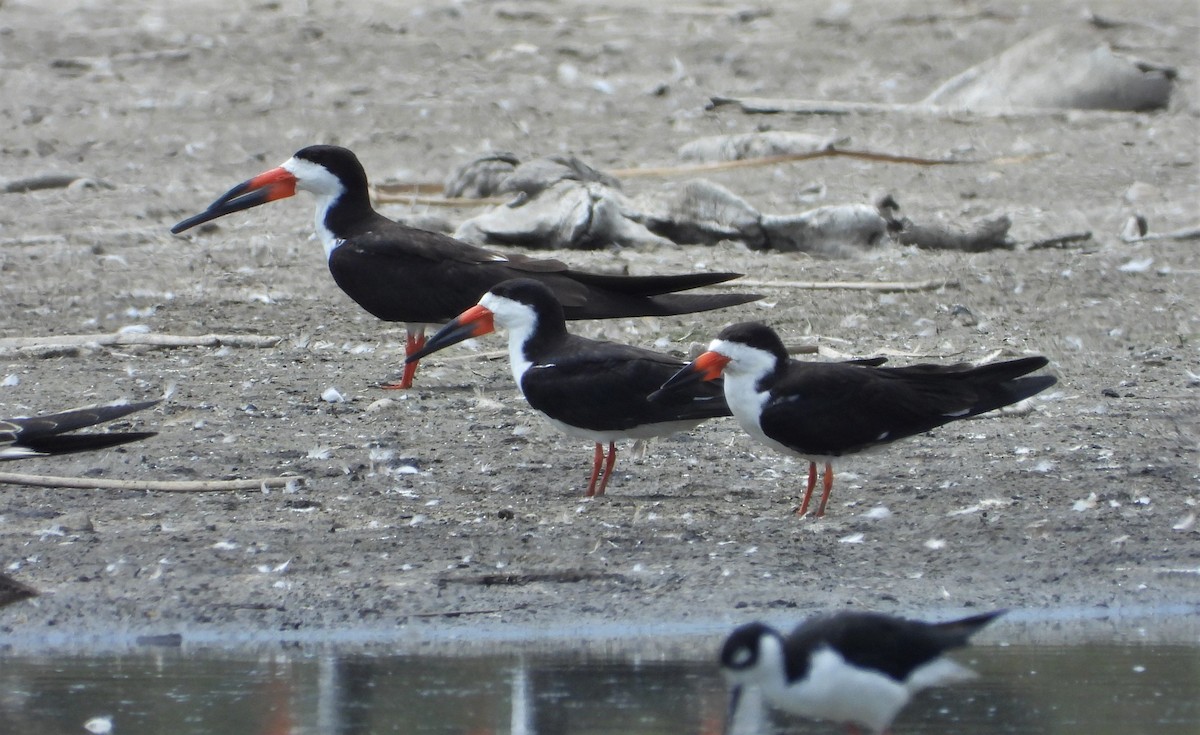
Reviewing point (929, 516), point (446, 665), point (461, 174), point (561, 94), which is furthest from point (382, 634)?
point (561, 94)

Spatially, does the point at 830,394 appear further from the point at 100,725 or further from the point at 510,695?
the point at 100,725

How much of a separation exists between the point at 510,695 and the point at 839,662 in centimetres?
103

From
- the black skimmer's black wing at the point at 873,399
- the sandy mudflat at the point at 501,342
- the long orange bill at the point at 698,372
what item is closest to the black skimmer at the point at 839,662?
the sandy mudflat at the point at 501,342

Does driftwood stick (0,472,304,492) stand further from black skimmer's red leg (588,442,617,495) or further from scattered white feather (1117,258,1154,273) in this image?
scattered white feather (1117,258,1154,273)

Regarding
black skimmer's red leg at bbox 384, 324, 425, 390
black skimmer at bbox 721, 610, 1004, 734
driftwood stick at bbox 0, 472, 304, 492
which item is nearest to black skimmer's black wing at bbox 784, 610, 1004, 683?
black skimmer at bbox 721, 610, 1004, 734

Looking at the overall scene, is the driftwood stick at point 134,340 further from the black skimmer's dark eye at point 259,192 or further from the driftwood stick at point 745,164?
the driftwood stick at point 745,164

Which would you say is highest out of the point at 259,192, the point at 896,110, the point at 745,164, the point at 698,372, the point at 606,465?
the point at 896,110

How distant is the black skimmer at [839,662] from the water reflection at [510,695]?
40 centimetres

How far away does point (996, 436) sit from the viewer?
711 cm

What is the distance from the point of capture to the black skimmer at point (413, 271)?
7773 mm

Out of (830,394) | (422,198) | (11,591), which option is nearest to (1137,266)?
(422,198)

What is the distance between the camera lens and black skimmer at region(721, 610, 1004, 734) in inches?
160

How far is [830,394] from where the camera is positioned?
232 inches

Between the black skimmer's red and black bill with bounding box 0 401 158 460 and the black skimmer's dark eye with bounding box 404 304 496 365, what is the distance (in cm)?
126
